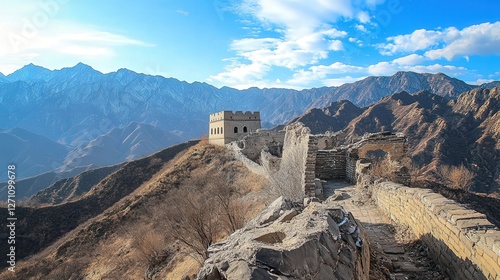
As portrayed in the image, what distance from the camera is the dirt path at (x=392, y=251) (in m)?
4.59

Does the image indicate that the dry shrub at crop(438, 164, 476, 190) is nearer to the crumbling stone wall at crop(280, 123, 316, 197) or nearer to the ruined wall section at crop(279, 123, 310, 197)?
the ruined wall section at crop(279, 123, 310, 197)

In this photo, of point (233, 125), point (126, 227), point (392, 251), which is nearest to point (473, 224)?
point (392, 251)

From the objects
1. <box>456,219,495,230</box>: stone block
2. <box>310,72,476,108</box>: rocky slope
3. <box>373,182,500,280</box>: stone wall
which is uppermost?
<box>310,72,476,108</box>: rocky slope

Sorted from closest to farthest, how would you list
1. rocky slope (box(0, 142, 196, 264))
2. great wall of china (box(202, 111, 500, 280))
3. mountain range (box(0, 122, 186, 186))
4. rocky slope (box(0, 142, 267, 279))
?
great wall of china (box(202, 111, 500, 280)) < rocky slope (box(0, 142, 267, 279)) < rocky slope (box(0, 142, 196, 264)) < mountain range (box(0, 122, 186, 186))

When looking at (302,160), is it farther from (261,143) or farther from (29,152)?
(29,152)

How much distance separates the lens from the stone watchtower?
39.3 m

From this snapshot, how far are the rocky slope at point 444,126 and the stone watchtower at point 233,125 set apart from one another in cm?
2226

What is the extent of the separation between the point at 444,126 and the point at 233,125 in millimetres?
39602

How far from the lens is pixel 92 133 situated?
180 meters

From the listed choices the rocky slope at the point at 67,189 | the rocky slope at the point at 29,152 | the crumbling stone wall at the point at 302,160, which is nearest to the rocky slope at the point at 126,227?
the crumbling stone wall at the point at 302,160

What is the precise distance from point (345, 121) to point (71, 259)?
71288 mm

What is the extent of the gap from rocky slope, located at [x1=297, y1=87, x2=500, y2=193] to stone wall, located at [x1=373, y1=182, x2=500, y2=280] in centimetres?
3917

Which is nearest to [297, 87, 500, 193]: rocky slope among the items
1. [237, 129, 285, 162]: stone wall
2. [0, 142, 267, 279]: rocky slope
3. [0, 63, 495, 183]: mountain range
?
[0, 63, 495, 183]: mountain range

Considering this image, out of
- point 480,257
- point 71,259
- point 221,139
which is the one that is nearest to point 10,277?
point 71,259
